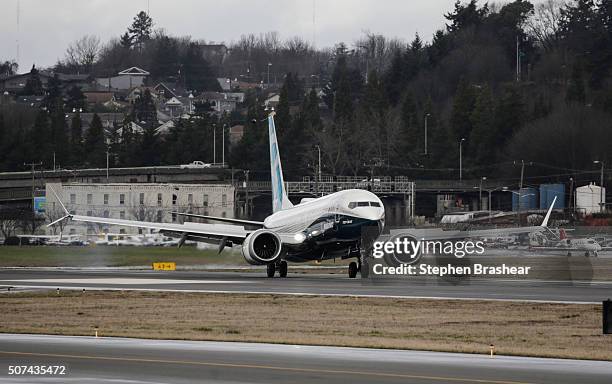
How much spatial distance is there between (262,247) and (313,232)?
3115 millimetres

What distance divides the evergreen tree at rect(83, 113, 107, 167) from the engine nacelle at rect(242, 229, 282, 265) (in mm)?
108758

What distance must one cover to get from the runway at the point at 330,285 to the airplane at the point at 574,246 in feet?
35.6

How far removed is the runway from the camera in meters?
46.0

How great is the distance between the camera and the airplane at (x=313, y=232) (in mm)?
55375

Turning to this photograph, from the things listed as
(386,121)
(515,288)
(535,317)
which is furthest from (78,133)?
(535,317)

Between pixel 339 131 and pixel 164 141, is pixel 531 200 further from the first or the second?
pixel 164 141

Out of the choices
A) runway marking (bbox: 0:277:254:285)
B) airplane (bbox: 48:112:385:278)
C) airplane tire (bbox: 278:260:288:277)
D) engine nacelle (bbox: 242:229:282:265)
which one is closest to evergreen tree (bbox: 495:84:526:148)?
airplane (bbox: 48:112:385:278)

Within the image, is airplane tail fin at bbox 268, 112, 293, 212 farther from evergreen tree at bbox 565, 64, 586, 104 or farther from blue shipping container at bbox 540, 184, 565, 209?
evergreen tree at bbox 565, 64, 586, 104

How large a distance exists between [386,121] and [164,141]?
3194 cm

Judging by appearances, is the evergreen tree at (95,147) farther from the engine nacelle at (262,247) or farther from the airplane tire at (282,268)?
the engine nacelle at (262,247)

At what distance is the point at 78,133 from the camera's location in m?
175

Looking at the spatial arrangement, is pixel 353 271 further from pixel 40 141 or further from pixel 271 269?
pixel 40 141

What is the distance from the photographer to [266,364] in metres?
26.1

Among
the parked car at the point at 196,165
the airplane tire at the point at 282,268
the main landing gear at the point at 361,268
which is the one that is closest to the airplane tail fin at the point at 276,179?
the airplane tire at the point at 282,268
